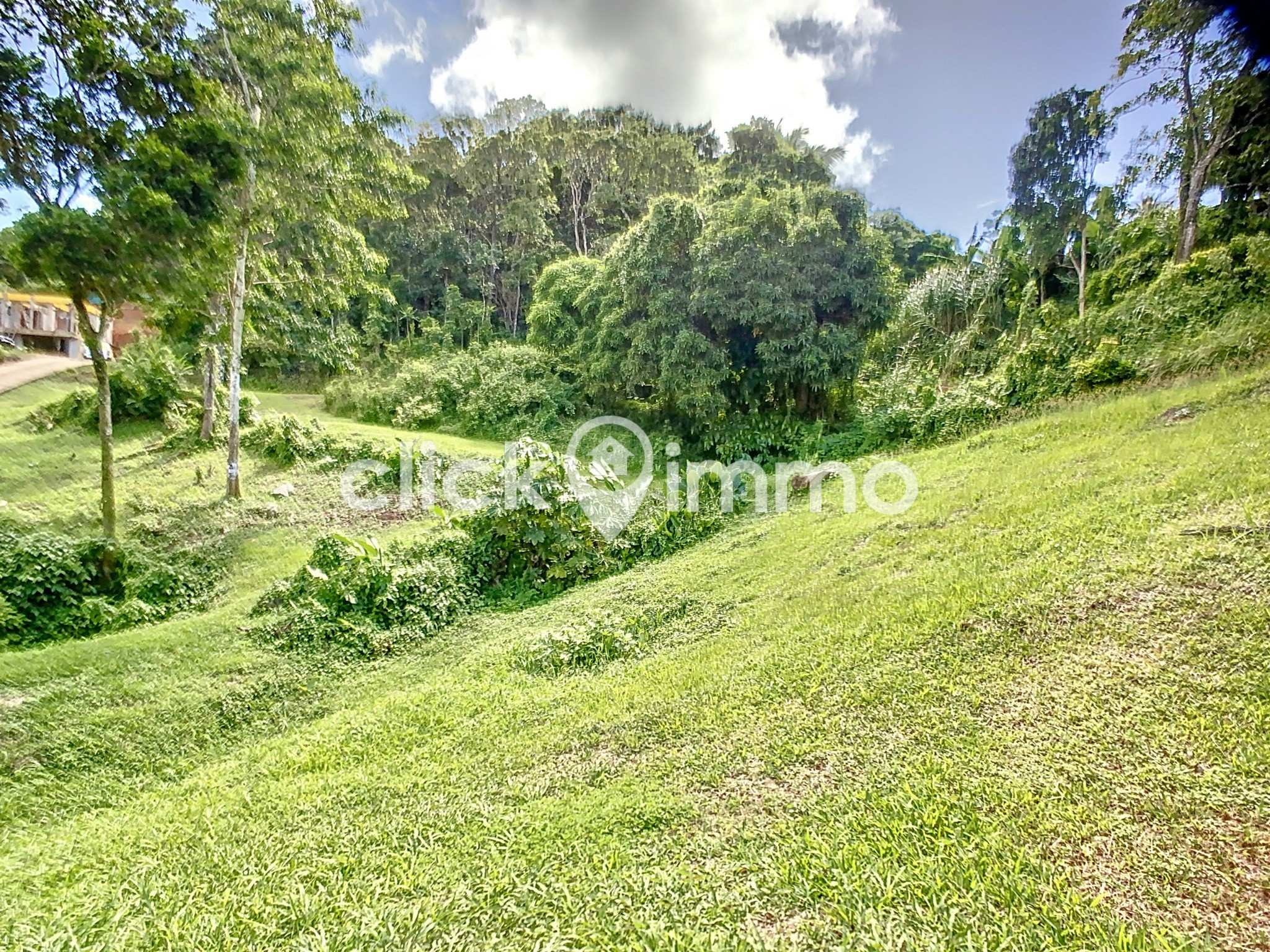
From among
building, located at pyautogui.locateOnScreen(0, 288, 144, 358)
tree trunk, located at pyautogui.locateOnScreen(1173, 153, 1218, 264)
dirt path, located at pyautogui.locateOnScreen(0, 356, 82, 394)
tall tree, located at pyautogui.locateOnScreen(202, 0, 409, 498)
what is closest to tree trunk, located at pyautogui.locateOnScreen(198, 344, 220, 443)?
tall tree, located at pyautogui.locateOnScreen(202, 0, 409, 498)

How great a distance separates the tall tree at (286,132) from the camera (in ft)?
25.0

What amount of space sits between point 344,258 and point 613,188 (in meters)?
15.2

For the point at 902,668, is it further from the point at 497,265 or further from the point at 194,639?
the point at 497,265

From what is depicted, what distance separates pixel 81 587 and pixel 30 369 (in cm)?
1227

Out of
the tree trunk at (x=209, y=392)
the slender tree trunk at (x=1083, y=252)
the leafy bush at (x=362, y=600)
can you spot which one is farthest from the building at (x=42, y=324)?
the slender tree trunk at (x=1083, y=252)

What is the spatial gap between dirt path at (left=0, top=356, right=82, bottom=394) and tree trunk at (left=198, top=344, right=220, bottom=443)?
498 centimetres

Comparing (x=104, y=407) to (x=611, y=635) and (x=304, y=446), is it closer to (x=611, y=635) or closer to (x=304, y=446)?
(x=304, y=446)

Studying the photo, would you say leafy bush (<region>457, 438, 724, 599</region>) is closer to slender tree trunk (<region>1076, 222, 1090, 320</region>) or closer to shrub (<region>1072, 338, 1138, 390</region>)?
shrub (<region>1072, 338, 1138, 390</region>)

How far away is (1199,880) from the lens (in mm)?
1455

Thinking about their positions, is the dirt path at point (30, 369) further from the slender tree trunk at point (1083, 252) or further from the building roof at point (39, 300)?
the slender tree trunk at point (1083, 252)

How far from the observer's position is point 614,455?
1202 cm

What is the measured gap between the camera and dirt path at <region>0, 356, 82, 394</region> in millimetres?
11930

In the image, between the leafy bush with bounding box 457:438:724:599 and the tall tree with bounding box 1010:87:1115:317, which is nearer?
the leafy bush with bounding box 457:438:724:599

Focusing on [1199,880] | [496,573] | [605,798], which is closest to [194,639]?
[496,573]
